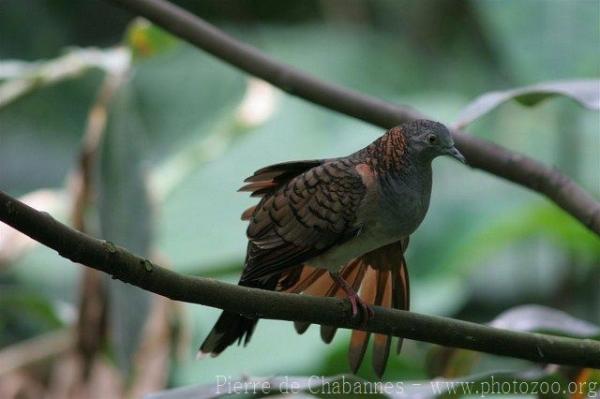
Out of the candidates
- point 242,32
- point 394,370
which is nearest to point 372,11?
point 242,32

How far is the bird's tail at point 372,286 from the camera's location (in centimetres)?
170

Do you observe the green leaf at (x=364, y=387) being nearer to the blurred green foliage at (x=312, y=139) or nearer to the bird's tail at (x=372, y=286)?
the bird's tail at (x=372, y=286)

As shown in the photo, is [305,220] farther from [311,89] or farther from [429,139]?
[311,89]

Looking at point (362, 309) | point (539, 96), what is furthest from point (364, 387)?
point (539, 96)

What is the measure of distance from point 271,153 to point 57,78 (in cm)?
154

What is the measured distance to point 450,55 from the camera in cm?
511

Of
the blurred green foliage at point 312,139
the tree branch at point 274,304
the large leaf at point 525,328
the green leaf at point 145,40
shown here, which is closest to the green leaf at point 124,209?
the blurred green foliage at point 312,139

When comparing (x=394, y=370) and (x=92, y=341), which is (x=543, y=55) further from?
(x=92, y=341)

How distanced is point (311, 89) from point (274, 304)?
2.46ft

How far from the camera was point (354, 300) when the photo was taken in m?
1.51

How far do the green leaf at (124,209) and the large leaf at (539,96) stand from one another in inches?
33.8

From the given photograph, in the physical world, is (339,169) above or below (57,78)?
below

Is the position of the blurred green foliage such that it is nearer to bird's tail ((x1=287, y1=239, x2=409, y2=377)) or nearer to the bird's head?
bird's tail ((x1=287, y1=239, x2=409, y2=377))

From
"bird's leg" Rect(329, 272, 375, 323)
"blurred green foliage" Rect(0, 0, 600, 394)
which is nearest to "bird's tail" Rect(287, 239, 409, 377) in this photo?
"bird's leg" Rect(329, 272, 375, 323)
